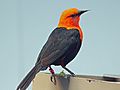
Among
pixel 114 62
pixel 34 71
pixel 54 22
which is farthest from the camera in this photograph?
pixel 54 22

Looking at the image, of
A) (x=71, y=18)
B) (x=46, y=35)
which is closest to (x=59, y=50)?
(x=71, y=18)

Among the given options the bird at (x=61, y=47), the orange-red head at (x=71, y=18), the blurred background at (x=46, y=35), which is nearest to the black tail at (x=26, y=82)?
the bird at (x=61, y=47)

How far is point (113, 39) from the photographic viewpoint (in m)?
1.24

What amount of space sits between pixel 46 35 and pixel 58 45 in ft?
1.86

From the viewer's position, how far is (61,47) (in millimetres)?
784

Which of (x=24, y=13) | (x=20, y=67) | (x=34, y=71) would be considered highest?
A: (x=24, y=13)

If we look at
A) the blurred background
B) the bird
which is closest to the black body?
the bird

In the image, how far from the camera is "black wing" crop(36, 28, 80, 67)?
78cm

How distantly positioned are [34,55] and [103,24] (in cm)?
34

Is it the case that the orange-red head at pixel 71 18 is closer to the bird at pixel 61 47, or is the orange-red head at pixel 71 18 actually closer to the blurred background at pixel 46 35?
the bird at pixel 61 47

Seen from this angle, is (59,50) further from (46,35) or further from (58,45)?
(46,35)

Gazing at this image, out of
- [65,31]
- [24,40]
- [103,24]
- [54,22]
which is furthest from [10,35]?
[65,31]

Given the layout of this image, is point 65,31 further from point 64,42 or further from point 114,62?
point 114,62

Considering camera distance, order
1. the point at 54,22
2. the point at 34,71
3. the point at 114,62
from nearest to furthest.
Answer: the point at 34,71 < the point at 114,62 < the point at 54,22
